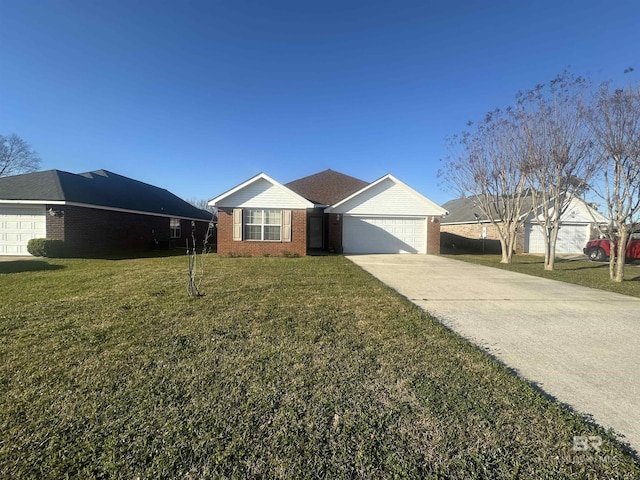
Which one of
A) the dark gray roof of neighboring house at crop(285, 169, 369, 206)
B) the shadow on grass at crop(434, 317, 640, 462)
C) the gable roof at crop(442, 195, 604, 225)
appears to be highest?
the dark gray roof of neighboring house at crop(285, 169, 369, 206)

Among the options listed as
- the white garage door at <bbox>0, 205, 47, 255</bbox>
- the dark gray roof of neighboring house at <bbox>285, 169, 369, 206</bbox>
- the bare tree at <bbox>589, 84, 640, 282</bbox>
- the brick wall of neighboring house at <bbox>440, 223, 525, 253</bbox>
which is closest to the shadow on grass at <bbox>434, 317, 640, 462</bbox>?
the bare tree at <bbox>589, 84, 640, 282</bbox>

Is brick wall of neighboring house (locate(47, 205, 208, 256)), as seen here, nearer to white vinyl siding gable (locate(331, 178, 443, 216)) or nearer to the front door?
the front door

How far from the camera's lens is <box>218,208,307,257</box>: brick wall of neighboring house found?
14.5 metres

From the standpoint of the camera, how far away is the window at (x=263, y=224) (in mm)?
14695

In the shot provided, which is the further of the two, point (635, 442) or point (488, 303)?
point (488, 303)

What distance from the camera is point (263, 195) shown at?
14.5 m

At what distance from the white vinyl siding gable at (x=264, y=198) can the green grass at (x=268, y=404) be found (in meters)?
9.99

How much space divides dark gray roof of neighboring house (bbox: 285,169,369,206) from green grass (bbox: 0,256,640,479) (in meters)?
15.5

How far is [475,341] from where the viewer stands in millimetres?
4023

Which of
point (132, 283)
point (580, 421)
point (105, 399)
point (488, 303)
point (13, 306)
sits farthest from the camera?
point (132, 283)

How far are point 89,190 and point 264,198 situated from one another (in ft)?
31.5

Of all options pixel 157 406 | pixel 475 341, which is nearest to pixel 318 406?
pixel 157 406

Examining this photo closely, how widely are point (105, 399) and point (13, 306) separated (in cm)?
454

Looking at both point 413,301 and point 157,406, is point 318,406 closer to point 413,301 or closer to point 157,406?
point 157,406
